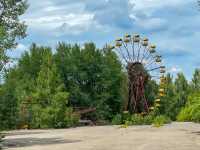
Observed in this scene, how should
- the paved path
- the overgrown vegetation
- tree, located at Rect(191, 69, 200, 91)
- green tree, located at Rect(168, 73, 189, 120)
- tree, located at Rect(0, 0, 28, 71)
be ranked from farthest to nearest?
tree, located at Rect(191, 69, 200, 91) → green tree, located at Rect(168, 73, 189, 120) → the overgrown vegetation → tree, located at Rect(0, 0, 28, 71) → the paved path

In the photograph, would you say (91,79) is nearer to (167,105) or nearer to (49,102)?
(167,105)

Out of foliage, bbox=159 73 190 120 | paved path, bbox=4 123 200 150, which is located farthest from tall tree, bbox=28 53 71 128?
foliage, bbox=159 73 190 120

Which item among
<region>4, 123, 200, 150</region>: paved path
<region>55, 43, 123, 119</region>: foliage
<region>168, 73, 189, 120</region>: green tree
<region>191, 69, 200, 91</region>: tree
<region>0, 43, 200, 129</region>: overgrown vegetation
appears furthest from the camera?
<region>191, 69, 200, 91</region>: tree

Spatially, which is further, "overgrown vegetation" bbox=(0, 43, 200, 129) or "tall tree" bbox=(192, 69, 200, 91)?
"tall tree" bbox=(192, 69, 200, 91)

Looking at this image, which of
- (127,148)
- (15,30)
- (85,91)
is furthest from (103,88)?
(127,148)

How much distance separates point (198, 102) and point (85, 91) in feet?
169

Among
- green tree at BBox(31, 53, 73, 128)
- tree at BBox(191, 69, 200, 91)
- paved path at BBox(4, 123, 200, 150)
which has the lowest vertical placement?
paved path at BBox(4, 123, 200, 150)

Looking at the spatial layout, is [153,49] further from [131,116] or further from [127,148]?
[127,148]

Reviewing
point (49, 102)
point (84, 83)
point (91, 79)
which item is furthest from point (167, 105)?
point (49, 102)

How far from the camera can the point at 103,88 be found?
274ft

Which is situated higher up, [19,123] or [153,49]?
[153,49]

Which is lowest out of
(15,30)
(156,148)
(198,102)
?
(156,148)

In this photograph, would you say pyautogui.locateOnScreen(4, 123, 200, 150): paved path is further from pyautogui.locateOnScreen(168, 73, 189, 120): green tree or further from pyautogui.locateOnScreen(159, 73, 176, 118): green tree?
pyautogui.locateOnScreen(168, 73, 189, 120): green tree

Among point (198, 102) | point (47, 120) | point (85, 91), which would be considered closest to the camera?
point (198, 102)
